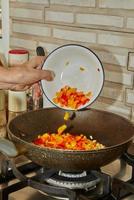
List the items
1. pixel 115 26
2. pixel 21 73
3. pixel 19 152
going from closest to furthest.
Result: pixel 19 152
pixel 21 73
pixel 115 26

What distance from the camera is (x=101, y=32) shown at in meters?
1.32

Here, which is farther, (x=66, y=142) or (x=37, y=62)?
(x=37, y=62)

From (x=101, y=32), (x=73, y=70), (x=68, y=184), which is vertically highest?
(x=101, y=32)

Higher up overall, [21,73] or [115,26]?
[115,26]

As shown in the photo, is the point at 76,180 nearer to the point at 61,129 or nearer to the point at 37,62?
the point at 61,129

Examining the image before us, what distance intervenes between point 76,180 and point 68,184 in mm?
25

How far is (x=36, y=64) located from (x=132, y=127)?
1.33 feet

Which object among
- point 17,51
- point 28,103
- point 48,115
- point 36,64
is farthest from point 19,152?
point 17,51

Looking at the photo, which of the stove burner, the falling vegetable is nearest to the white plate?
the falling vegetable

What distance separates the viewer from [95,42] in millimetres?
1351

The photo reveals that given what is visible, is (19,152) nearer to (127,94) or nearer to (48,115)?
(48,115)

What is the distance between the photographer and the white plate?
3.94 ft

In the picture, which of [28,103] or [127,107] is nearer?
[127,107]

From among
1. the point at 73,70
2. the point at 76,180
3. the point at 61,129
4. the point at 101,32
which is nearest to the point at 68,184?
the point at 76,180
